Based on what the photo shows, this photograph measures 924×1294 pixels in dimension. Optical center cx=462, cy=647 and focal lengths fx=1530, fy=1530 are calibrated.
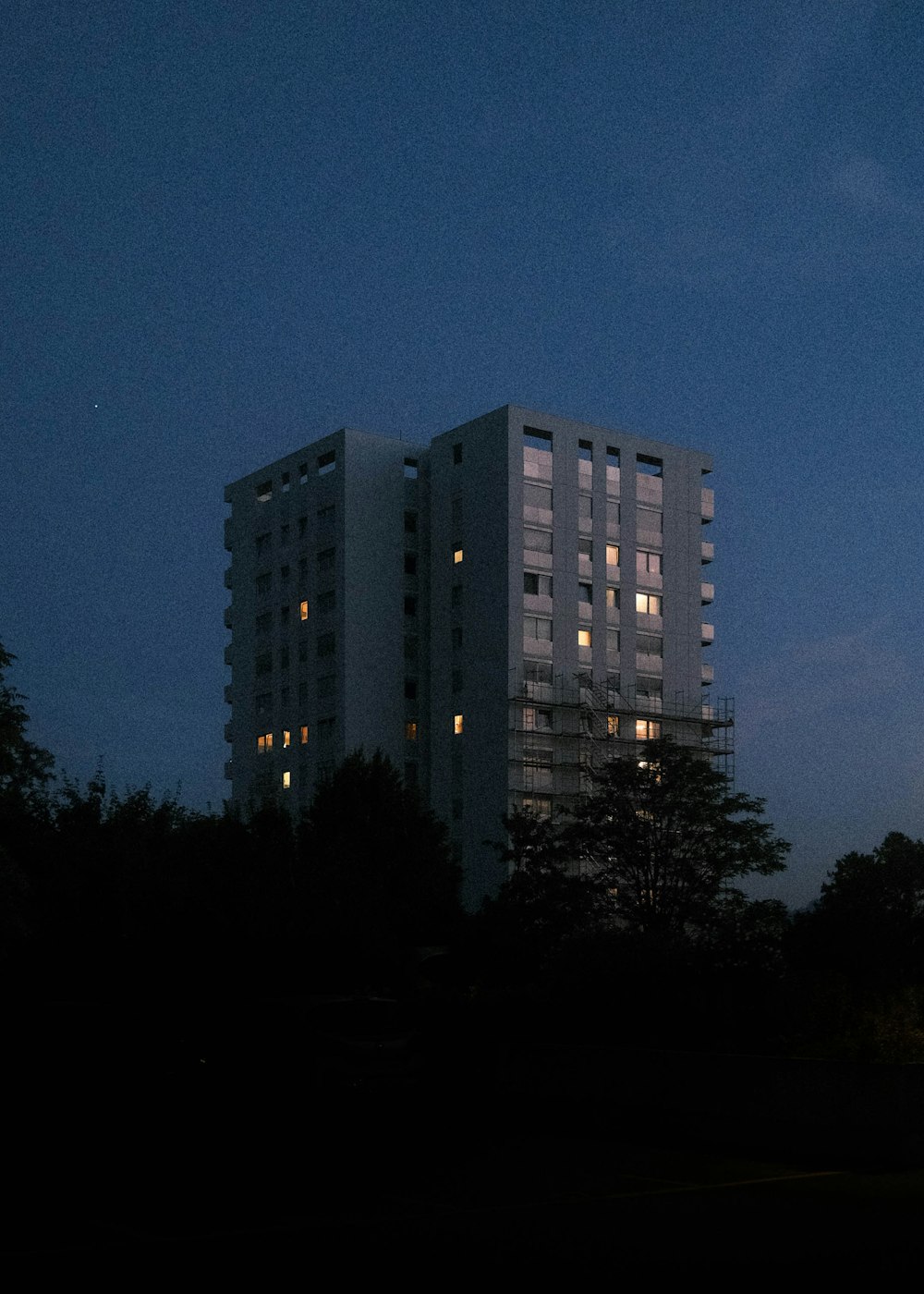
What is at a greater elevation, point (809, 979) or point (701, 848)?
point (701, 848)

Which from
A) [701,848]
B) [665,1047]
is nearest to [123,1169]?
[665,1047]

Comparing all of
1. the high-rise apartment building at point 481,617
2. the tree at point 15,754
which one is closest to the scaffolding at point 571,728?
the high-rise apartment building at point 481,617

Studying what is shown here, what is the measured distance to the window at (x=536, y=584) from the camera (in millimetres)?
99625

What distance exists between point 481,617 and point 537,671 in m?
5.13

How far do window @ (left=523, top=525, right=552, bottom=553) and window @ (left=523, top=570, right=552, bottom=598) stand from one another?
5.26 feet

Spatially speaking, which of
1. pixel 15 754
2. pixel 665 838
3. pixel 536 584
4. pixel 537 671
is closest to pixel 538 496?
pixel 536 584

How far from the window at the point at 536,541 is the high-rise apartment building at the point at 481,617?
0.50 feet

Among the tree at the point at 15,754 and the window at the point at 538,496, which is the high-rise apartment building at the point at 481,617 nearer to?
the window at the point at 538,496

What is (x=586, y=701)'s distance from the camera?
3976 inches

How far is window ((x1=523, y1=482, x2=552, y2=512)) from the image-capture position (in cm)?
9981

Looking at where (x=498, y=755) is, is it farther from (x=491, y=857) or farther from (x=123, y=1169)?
(x=123, y=1169)

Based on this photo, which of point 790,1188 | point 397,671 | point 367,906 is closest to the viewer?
point 790,1188

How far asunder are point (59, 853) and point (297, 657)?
6994cm

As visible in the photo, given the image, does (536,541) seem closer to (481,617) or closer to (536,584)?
(536,584)
